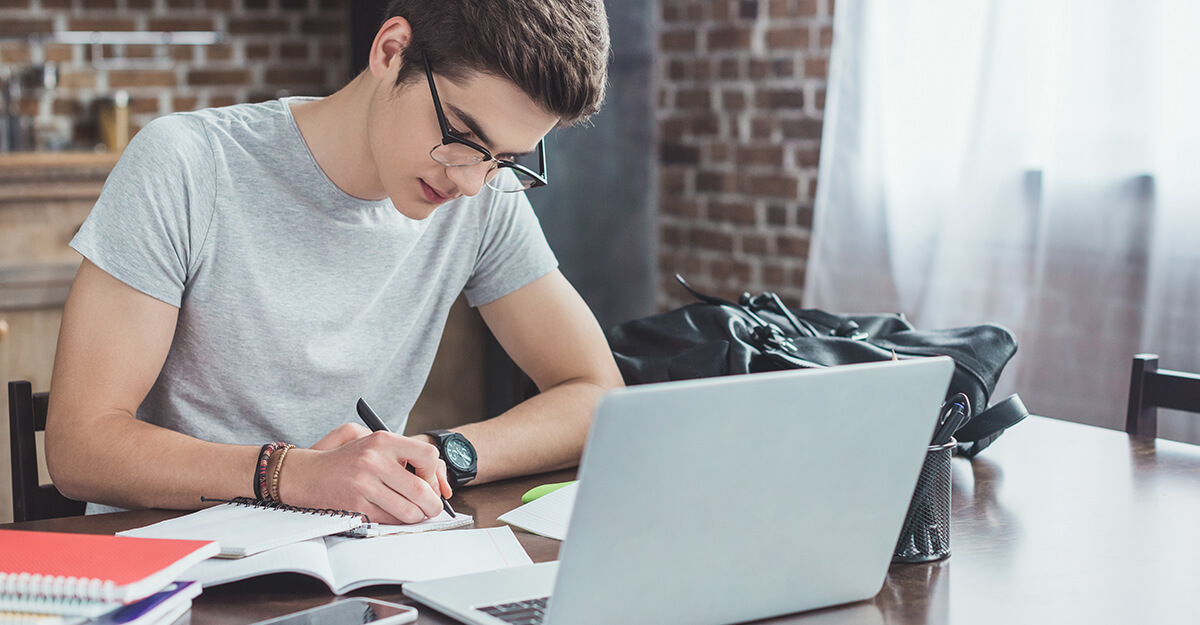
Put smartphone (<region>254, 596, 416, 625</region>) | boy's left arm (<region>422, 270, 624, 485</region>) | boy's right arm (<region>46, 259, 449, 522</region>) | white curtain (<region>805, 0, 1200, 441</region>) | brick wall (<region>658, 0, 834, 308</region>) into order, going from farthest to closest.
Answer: brick wall (<region>658, 0, 834, 308</region>)
white curtain (<region>805, 0, 1200, 441</region>)
boy's left arm (<region>422, 270, 624, 485</region>)
boy's right arm (<region>46, 259, 449, 522</region>)
smartphone (<region>254, 596, 416, 625</region>)

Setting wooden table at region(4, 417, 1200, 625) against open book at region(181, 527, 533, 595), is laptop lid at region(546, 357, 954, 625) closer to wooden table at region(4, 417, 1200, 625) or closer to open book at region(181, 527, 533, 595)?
wooden table at region(4, 417, 1200, 625)

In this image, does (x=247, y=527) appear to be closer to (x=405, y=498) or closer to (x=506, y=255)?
(x=405, y=498)

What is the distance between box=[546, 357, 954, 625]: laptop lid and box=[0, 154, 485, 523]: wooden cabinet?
78.5 inches

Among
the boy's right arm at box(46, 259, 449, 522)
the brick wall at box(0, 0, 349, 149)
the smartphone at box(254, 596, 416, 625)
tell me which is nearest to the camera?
the smartphone at box(254, 596, 416, 625)

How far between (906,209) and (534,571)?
1731 millimetres

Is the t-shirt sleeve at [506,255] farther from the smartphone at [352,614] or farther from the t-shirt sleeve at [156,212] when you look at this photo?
the smartphone at [352,614]

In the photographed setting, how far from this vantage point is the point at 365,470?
1.00m

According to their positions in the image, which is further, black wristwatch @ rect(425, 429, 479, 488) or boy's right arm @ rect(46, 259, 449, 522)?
black wristwatch @ rect(425, 429, 479, 488)

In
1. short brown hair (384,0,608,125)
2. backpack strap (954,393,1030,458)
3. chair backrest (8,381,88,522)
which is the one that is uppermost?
short brown hair (384,0,608,125)

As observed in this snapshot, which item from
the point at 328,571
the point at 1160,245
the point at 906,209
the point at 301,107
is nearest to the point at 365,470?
the point at 328,571

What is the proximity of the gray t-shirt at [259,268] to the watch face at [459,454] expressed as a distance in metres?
0.26

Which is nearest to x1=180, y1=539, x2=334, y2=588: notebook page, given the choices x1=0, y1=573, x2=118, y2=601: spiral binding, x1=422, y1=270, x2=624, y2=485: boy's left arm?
x1=0, y1=573, x2=118, y2=601: spiral binding

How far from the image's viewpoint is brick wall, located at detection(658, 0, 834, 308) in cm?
260

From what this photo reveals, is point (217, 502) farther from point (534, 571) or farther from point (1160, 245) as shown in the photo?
point (1160, 245)
